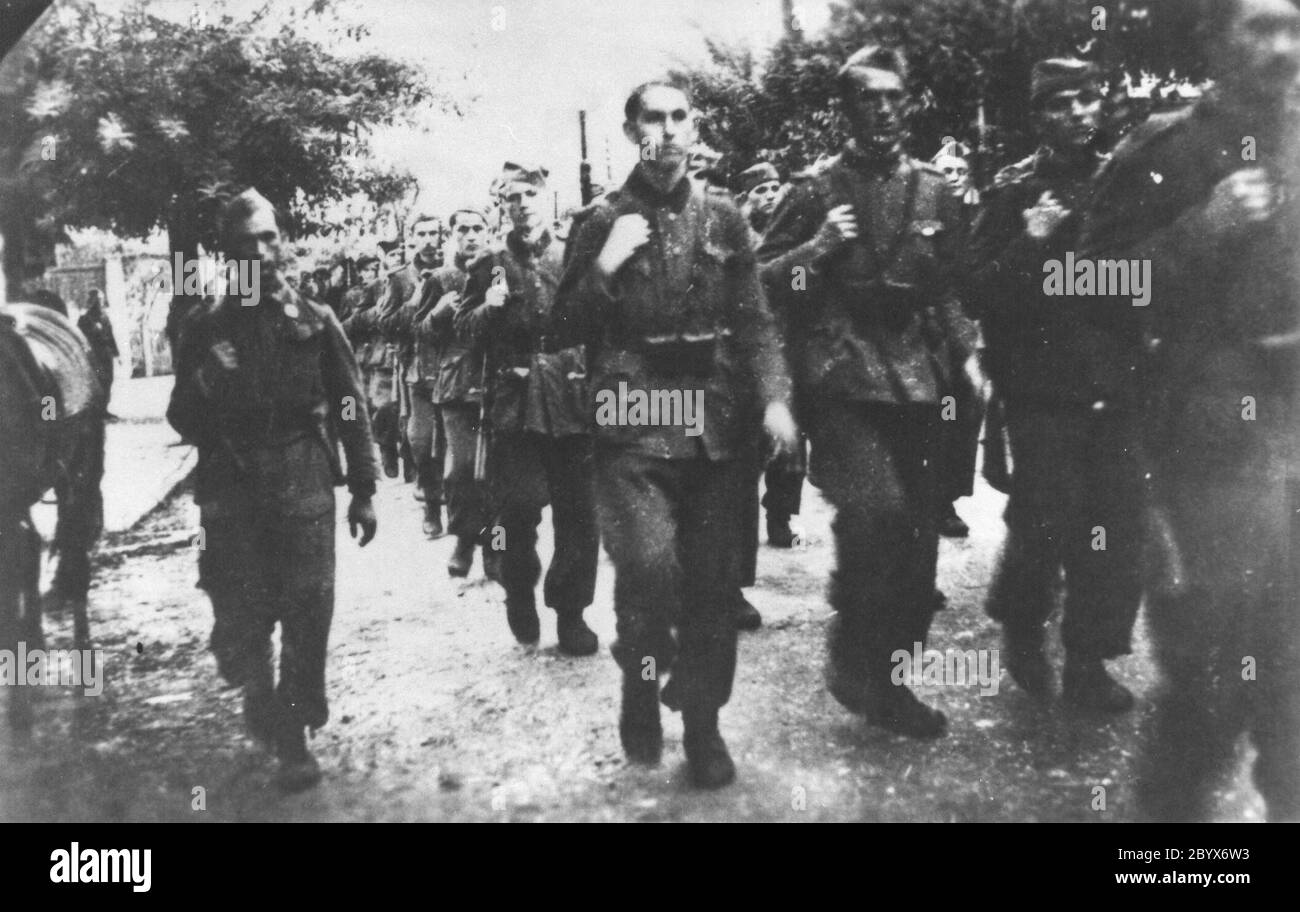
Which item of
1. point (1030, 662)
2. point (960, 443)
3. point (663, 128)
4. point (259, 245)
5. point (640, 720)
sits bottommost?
point (640, 720)

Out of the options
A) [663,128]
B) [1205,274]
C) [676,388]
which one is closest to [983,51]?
[1205,274]

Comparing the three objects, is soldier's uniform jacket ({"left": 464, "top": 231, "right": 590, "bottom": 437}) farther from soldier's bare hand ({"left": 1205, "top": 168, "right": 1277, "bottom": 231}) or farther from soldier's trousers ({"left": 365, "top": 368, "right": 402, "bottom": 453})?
soldier's bare hand ({"left": 1205, "top": 168, "right": 1277, "bottom": 231})

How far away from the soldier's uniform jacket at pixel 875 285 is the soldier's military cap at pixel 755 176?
12.4 inches

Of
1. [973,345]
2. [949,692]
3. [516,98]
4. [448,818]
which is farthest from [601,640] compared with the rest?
[516,98]

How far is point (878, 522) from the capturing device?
382 cm

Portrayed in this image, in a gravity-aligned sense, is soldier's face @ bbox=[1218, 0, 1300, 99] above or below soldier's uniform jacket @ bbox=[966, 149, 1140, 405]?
above

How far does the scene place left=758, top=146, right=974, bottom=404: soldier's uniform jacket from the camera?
3.80m

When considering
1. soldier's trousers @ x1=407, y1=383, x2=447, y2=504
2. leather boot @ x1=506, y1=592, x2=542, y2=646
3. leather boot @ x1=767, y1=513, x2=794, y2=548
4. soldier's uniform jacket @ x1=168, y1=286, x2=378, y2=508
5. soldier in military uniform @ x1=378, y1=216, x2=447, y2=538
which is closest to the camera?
soldier's uniform jacket @ x1=168, y1=286, x2=378, y2=508

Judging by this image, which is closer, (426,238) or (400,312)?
(426,238)

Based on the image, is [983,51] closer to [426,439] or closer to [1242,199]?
[1242,199]

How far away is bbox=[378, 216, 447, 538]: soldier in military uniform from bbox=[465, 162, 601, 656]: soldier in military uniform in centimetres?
36

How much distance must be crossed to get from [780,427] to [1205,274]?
170 cm

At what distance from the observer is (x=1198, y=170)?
12.7 ft

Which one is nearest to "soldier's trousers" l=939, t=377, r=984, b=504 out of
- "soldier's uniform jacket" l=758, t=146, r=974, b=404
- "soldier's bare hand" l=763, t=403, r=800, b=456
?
"soldier's uniform jacket" l=758, t=146, r=974, b=404
